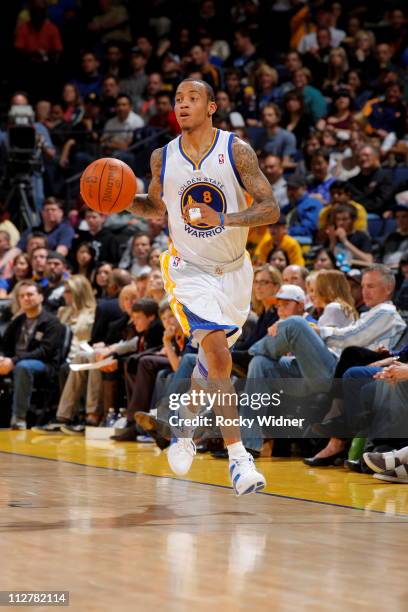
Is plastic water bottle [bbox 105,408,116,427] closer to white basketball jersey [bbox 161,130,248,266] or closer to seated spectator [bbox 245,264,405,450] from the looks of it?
seated spectator [bbox 245,264,405,450]

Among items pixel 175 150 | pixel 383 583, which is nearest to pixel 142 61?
pixel 175 150

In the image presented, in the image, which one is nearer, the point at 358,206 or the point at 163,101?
the point at 358,206

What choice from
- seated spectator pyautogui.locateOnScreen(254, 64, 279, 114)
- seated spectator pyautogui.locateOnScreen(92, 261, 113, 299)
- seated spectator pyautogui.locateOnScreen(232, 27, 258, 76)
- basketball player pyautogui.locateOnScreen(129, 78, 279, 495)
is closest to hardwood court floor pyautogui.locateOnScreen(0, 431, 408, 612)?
basketball player pyautogui.locateOnScreen(129, 78, 279, 495)

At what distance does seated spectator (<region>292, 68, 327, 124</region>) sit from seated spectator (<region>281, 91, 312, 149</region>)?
19 centimetres

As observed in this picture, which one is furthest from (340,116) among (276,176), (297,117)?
(276,176)

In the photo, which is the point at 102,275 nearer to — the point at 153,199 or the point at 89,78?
the point at 153,199

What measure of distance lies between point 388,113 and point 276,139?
1.35m

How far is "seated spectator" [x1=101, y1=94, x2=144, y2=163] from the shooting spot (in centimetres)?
1419

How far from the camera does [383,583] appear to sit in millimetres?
3182

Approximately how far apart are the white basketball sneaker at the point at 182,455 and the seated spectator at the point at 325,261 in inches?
139

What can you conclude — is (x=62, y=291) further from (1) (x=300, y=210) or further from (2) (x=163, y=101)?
(2) (x=163, y=101)

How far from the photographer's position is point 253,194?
5.36 meters

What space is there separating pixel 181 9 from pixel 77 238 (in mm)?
6817

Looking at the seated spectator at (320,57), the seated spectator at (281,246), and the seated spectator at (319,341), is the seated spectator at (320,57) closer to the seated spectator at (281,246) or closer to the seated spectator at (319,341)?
the seated spectator at (281,246)
